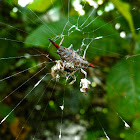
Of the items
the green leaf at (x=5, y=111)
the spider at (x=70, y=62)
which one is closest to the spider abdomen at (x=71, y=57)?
the spider at (x=70, y=62)

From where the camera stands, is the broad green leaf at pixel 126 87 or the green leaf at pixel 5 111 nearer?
the broad green leaf at pixel 126 87

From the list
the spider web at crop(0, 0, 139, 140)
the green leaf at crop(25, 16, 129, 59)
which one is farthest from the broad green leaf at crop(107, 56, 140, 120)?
the green leaf at crop(25, 16, 129, 59)

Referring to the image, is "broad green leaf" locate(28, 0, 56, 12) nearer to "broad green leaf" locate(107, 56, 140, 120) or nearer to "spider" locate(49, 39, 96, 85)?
"spider" locate(49, 39, 96, 85)

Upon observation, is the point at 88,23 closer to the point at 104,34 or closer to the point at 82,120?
the point at 104,34

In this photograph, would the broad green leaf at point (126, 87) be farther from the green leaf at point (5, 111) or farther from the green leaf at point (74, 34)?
the green leaf at point (5, 111)

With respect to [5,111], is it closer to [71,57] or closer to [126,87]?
[71,57]

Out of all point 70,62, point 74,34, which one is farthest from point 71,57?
point 74,34
